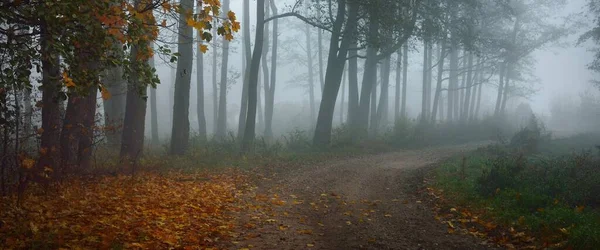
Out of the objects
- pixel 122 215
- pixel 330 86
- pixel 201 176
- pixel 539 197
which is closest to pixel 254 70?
pixel 330 86

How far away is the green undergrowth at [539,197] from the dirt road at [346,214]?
3.33 ft

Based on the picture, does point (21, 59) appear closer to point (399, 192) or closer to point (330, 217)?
point (330, 217)

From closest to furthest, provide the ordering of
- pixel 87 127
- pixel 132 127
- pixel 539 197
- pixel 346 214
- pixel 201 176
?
pixel 539 197 < pixel 346 214 < pixel 87 127 < pixel 201 176 < pixel 132 127

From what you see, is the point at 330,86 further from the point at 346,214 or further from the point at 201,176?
the point at 346,214

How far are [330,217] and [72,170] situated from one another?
6.35 meters

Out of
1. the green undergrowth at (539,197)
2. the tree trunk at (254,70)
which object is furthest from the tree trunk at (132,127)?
the green undergrowth at (539,197)

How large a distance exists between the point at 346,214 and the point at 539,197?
3891 millimetres

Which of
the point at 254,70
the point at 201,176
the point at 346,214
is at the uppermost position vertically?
the point at 254,70

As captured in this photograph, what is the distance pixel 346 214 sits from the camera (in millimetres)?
8617

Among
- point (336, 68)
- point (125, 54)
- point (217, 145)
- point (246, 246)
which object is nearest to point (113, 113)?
point (217, 145)

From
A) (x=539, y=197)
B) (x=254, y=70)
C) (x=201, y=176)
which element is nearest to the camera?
(x=539, y=197)

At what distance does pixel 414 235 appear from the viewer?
7.32 meters

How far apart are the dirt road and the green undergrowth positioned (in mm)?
1015

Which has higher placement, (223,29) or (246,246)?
(223,29)
